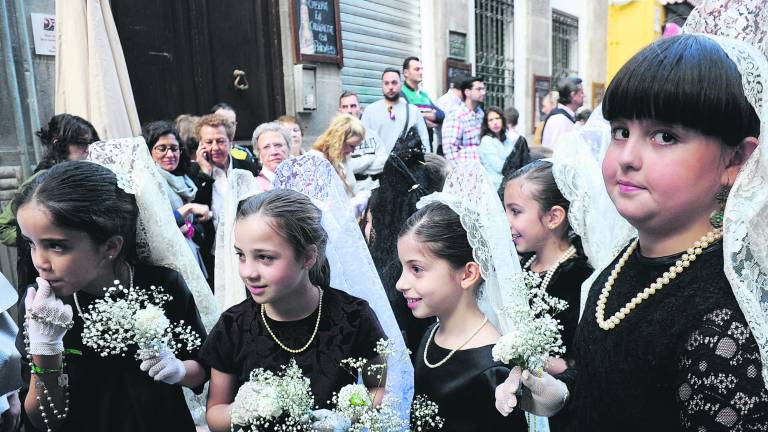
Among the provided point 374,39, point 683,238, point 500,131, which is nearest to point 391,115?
point 500,131

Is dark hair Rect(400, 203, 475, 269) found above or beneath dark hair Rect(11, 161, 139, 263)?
beneath

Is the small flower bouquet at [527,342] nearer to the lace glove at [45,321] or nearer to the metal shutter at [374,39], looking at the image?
the lace glove at [45,321]

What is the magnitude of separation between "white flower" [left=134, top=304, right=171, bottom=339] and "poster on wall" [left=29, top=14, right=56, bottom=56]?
409cm

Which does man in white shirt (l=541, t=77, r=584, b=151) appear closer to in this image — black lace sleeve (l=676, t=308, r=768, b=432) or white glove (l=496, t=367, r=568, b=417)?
white glove (l=496, t=367, r=568, b=417)

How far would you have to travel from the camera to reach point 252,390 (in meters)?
1.58

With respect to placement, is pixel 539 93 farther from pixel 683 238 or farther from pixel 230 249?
pixel 683 238

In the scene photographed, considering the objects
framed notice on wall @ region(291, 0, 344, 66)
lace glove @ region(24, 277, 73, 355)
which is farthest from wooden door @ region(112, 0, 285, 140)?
lace glove @ region(24, 277, 73, 355)

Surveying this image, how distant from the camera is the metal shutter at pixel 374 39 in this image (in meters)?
8.12

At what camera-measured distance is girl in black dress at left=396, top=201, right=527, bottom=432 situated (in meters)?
1.97

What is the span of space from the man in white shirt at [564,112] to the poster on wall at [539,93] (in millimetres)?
5175

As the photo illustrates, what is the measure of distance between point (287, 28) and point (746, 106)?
21.6ft

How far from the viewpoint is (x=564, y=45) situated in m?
14.6

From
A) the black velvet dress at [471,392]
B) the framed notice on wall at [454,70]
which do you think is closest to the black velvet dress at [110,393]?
the black velvet dress at [471,392]

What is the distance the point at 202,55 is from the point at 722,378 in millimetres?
6497
